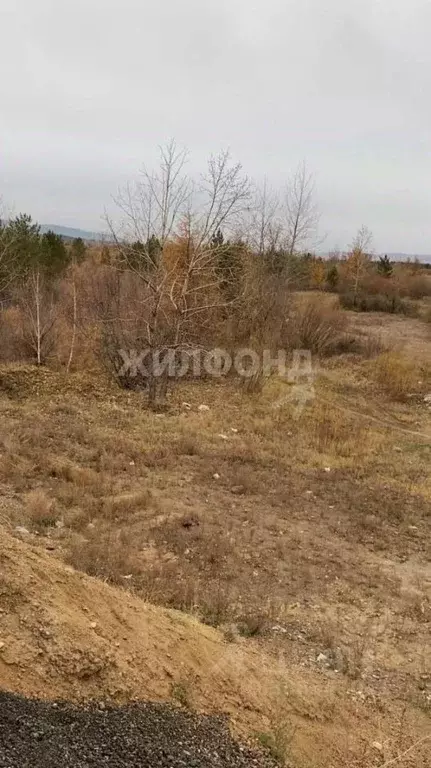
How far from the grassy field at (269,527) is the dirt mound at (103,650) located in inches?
12.6

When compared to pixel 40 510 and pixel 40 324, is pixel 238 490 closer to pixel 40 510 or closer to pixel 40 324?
pixel 40 510

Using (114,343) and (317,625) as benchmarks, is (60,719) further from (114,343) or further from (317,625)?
(114,343)

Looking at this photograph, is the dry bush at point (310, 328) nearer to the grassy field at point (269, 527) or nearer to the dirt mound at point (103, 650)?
the grassy field at point (269, 527)

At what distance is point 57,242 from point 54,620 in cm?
2446

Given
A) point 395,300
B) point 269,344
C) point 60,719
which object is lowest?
point 60,719

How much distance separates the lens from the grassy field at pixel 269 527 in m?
3.75

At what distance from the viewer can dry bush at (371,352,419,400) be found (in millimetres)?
15227

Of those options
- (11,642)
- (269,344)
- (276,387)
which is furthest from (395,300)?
(11,642)

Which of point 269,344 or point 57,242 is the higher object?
point 57,242

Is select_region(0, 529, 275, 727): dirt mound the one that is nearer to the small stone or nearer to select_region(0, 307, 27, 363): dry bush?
the small stone

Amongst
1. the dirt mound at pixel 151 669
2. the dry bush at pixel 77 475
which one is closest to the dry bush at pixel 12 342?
the dry bush at pixel 77 475

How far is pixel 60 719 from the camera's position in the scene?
2.65 meters

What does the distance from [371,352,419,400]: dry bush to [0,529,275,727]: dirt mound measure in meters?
12.2

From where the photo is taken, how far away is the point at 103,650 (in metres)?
3.16
